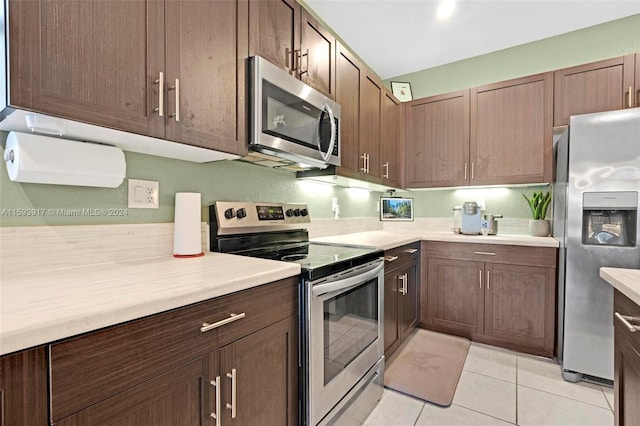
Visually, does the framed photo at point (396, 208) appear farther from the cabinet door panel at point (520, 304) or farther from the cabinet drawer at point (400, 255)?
the cabinet door panel at point (520, 304)

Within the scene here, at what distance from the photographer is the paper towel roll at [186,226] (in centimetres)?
134

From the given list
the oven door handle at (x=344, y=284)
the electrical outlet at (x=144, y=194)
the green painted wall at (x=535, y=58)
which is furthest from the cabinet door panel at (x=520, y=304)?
the electrical outlet at (x=144, y=194)

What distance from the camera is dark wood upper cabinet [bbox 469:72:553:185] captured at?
243 centimetres

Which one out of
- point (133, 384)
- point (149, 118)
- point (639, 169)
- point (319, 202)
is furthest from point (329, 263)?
point (639, 169)

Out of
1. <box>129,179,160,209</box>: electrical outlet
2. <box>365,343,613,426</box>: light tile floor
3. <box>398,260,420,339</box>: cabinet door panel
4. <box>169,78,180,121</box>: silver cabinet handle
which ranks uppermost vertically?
<box>169,78,180,121</box>: silver cabinet handle

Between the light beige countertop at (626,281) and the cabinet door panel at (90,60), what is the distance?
1.58m

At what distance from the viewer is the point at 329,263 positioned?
129 cm

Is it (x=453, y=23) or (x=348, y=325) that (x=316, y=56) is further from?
(x=348, y=325)

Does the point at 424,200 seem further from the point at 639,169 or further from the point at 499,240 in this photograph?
the point at 639,169

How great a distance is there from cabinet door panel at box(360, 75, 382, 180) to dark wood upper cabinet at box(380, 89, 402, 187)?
10 cm

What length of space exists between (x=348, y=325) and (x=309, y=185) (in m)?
1.18

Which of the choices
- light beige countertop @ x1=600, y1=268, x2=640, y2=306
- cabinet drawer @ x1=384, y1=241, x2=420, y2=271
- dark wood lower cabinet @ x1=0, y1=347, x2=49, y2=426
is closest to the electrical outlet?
dark wood lower cabinet @ x1=0, y1=347, x2=49, y2=426

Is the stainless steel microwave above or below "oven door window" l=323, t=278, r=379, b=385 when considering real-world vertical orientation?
above

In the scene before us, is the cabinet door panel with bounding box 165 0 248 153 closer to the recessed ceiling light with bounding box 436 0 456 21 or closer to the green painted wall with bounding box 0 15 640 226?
the green painted wall with bounding box 0 15 640 226
